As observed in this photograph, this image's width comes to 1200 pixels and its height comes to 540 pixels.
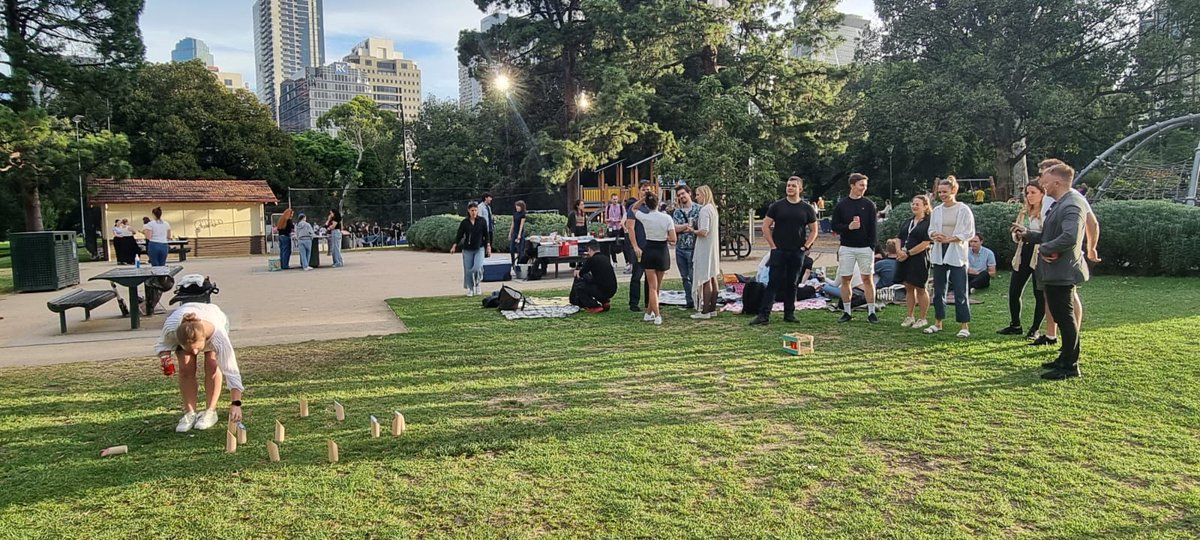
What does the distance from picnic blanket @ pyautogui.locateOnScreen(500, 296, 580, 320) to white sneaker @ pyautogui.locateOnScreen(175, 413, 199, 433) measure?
16.1 ft

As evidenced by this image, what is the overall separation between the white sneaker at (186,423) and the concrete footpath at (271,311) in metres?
3.43

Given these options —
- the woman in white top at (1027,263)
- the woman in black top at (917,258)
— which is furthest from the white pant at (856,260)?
the woman in white top at (1027,263)

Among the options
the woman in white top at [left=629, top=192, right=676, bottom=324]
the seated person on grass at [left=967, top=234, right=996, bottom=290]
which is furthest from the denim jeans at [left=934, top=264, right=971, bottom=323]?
the seated person on grass at [left=967, top=234, right=996, bottom=290]

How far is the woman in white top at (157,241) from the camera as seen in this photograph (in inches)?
548

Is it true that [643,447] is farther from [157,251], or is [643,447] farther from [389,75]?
[389,75]

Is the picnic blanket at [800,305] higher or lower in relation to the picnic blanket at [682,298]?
lower

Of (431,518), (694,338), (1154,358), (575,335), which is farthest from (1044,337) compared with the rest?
(431,518)

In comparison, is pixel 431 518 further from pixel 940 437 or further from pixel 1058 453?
pixel 1058 453

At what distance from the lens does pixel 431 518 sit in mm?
3441

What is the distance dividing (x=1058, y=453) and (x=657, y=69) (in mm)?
26011

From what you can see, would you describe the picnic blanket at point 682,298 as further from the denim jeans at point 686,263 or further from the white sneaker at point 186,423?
the white sneaker at point 186,423

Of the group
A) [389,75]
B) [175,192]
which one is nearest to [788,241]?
[175,192]

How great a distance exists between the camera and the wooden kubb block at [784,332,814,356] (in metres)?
6.91

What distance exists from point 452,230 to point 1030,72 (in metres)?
24.9
